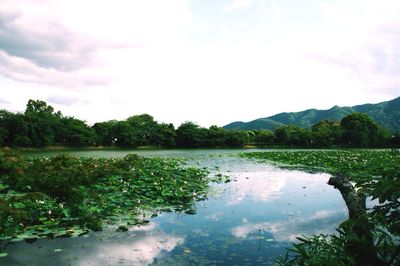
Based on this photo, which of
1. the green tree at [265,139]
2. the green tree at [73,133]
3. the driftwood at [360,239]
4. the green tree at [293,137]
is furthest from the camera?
the green tree at [265,139]

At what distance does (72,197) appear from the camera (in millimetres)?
5965

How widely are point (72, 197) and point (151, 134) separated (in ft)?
247

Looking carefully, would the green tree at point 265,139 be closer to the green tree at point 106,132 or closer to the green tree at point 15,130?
the green tree at point 106,132

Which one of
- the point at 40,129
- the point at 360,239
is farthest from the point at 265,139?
the point at 360,239

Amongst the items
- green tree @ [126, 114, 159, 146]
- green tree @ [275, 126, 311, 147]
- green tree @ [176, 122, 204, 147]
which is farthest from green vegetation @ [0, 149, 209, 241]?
green tree @ [275, 126, 311, 147]

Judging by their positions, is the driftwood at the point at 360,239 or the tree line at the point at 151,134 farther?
the tree line at the point at 151,134

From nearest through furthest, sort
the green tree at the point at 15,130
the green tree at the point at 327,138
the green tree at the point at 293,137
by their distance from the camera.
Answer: the green tree at the point at 15,130 < the green tree at the point at 327,138 < the green tree at the point at 293,137

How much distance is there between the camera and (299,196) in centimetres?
1221

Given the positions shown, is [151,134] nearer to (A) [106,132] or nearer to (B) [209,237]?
(A) [106,132]

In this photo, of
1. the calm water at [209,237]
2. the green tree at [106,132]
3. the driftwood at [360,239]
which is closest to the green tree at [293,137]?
the green tree at [106,132]

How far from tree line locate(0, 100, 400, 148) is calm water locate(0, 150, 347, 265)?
55581 millimetres

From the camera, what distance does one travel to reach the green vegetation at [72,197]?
566 centimetres

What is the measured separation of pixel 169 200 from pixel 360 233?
25.5 ft

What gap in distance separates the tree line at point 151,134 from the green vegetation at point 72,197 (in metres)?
51.7
